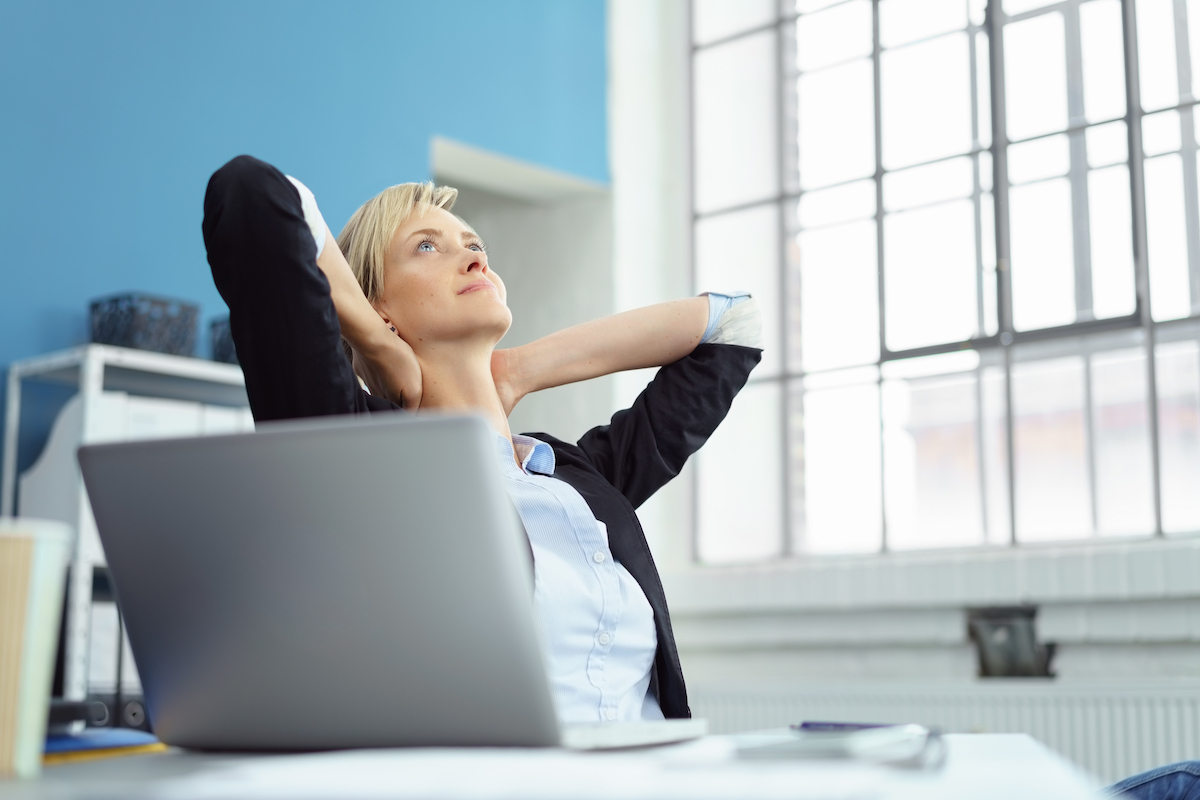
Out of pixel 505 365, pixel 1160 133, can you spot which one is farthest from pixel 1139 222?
pixel 505 365

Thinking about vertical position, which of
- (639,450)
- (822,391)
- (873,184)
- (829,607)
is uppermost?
(873,184)

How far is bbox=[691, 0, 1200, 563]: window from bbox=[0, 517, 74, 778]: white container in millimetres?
3362

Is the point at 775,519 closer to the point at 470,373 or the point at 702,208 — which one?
the point at 702,208

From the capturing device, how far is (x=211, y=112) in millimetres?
3541

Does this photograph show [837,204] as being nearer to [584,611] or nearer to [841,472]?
[841,472]

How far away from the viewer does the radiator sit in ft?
10.1

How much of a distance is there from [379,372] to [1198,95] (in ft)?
9.79

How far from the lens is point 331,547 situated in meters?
0.65

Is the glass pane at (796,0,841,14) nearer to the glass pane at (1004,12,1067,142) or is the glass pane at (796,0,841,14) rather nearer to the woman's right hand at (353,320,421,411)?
the glass pane at (1004,12,1067,142)

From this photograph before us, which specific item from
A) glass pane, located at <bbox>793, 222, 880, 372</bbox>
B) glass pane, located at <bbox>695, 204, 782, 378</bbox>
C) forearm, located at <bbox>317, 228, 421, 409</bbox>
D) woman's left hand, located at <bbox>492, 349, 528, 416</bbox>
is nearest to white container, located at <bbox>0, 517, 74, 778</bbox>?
forearm, located at <bbox>317, 228, 421, 409</bbox>

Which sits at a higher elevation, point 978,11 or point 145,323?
point 978,11

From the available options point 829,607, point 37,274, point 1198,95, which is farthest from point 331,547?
point 1198,95

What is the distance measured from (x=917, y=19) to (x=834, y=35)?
32 centimetres

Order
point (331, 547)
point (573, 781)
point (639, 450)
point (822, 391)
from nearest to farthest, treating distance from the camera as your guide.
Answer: point (573, 781) < point (331, 547) < point (639, 450) < point (822, 391)
